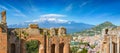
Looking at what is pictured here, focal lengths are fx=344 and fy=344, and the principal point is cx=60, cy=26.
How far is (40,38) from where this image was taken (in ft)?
131

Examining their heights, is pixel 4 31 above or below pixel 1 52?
above

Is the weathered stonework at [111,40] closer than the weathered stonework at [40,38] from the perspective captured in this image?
No

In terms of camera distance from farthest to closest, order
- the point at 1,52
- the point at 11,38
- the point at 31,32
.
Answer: the point at 31,32, the point at 11,38, the point at 1,52

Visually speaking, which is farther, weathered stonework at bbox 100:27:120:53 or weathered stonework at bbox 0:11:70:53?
weathered stonework at bbox 100:27:120:53

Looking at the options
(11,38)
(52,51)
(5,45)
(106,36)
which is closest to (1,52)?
(5,45)

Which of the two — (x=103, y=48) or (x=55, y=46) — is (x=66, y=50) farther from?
(x=103, y=48)

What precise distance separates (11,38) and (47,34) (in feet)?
17.6

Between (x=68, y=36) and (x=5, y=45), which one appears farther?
(x=68, y=36)

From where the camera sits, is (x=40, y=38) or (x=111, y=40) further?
(x=40, y=38)

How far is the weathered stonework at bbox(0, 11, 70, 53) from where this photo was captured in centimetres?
3747

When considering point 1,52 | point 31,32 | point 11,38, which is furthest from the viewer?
point 31,32

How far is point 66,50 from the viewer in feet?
136

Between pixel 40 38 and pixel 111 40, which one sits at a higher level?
pixel 40 38

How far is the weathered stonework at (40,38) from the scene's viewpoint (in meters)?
37.5
